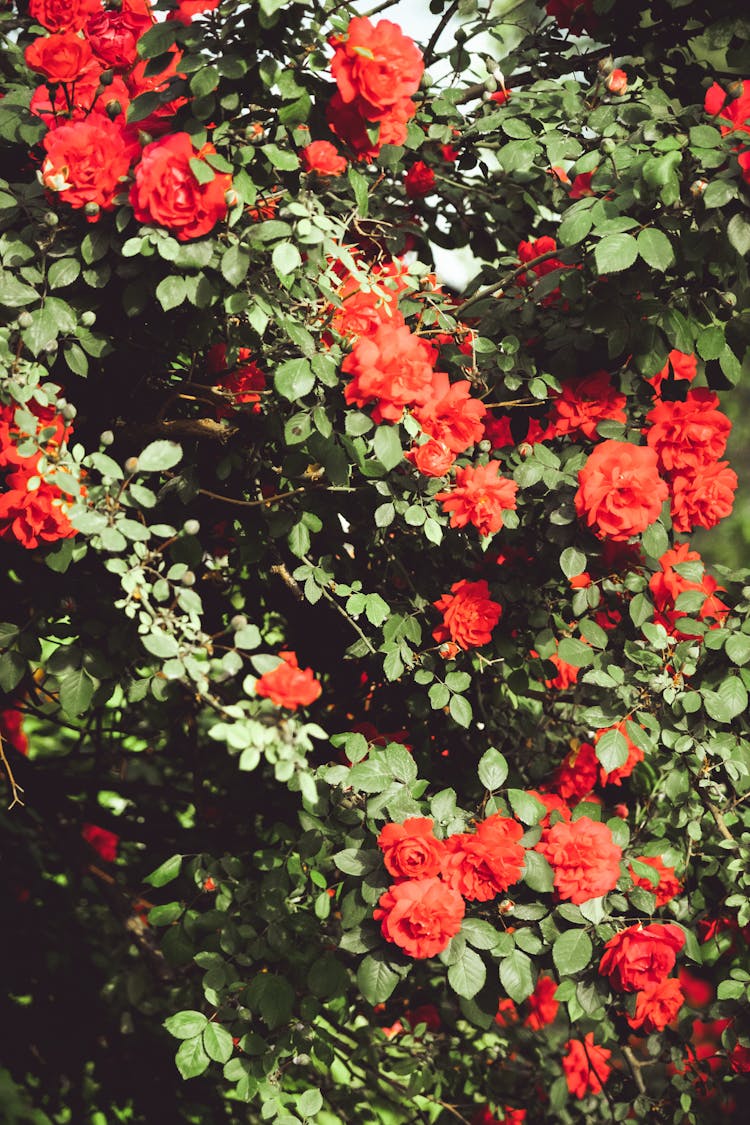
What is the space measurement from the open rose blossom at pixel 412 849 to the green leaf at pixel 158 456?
621 mm

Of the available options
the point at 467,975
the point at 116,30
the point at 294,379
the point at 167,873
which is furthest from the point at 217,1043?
the point at 116,30

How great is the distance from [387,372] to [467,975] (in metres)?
0.89

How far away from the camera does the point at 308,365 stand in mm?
1517

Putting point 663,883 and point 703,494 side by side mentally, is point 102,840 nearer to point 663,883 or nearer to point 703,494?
point 663,883

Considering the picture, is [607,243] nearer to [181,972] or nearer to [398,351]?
[398,351]

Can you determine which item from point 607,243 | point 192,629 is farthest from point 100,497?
point 607,243

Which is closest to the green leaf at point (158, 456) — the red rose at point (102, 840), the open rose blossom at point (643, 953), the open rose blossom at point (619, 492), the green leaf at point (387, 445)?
the green leaf at point (387, 445)

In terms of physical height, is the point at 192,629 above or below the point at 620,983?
above

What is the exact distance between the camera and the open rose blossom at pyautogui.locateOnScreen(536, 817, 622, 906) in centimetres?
162

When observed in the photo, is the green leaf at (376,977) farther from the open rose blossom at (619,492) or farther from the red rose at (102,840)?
the red rose at (102,840)

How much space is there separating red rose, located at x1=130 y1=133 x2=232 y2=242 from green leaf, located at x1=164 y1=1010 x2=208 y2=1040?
1.28 meters

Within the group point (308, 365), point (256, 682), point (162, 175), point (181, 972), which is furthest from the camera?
point (181, 972)

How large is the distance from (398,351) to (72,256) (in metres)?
0.53

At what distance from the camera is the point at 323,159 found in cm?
147
